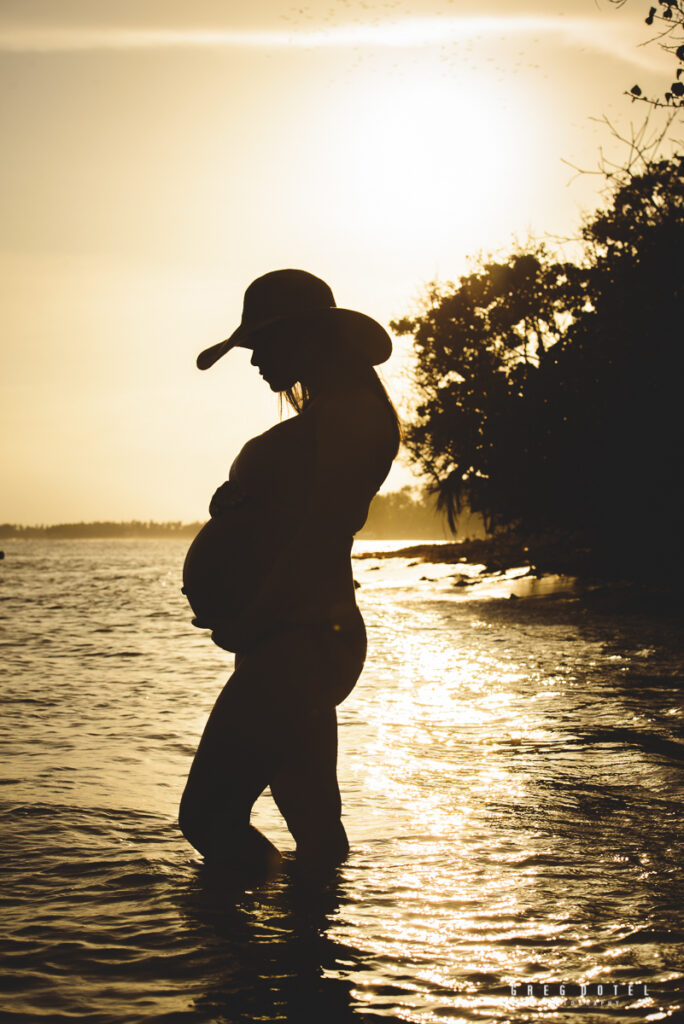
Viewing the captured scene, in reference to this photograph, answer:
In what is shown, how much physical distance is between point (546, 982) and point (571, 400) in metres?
24.2

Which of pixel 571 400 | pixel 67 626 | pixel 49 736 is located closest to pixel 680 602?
pixel 571 400

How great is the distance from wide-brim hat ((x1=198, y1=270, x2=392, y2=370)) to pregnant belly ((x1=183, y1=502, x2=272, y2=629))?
52 cm

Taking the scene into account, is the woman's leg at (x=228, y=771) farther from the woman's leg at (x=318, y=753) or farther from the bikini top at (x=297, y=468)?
the bikini top at (x=297, y=468)

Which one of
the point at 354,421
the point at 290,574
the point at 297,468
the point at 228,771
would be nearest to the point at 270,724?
Answer: the point at 228,771

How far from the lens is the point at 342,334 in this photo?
127 inches

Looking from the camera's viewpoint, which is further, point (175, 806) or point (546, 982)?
point (175, 806)

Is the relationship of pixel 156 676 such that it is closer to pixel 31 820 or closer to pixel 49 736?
pixel 49 736

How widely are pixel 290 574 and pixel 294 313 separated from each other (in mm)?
864

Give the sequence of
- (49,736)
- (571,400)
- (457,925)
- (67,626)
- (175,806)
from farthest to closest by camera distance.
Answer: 1. (571,400)
2. (67,626)
3. (49,736)
4. (175,806)
5. (457,925)

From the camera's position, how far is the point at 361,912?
11.7 ft

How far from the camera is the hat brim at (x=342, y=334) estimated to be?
312 cm

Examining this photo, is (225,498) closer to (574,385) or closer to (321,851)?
(321,851)

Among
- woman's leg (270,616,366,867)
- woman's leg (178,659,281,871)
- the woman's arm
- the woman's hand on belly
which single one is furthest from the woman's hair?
woman's leg (178,659,281,871)

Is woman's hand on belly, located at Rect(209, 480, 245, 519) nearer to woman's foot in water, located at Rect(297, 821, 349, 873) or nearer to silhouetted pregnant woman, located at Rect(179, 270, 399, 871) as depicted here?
silhouetted pregnant woman, located at Rect(179, 270, 399, 871)
